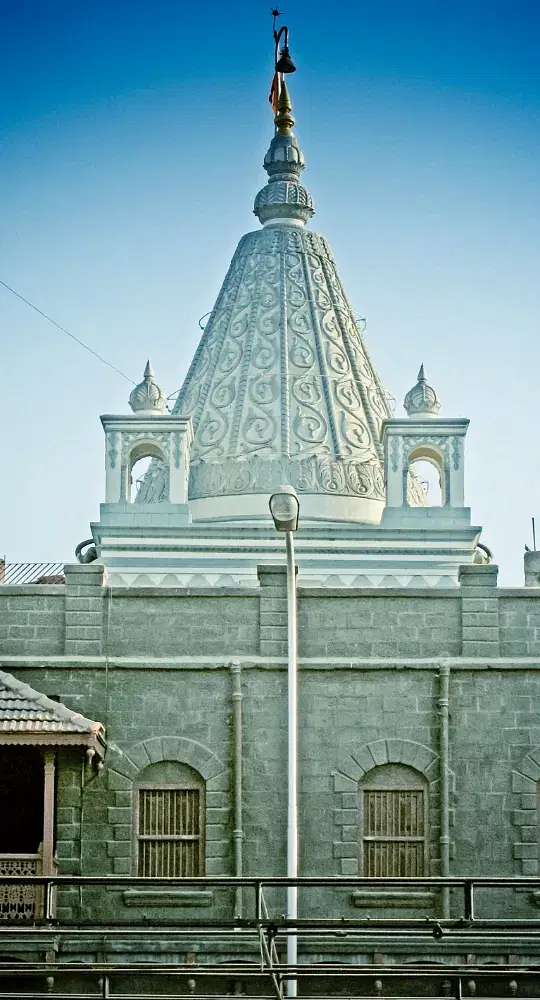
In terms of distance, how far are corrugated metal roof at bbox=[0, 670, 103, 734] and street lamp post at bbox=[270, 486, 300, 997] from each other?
263 cm

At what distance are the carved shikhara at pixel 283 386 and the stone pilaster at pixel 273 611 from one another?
958 centimetres

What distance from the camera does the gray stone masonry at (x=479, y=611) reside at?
26.7 metres

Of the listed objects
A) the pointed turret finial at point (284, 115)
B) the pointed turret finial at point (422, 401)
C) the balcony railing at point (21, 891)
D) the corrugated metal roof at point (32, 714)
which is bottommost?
the balcony railing at point (21, 891)

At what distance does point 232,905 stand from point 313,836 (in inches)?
57.5

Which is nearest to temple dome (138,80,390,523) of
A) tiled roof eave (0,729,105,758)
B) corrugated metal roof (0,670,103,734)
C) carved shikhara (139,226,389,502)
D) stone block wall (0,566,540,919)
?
carved shikhara (139,226,389,502)

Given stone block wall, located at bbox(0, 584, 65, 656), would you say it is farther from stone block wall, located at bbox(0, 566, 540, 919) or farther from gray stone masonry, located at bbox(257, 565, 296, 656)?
gray stone masonry, located at bbox(257, 565, 296, 656)

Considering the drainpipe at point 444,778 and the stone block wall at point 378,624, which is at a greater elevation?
the stone block wall at point 378,624

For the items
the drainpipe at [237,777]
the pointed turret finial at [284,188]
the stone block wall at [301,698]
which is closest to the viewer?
the drainpipe at [237,777]

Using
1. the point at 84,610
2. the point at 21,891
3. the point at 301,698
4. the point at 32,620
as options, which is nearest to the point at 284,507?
the point at 301,698

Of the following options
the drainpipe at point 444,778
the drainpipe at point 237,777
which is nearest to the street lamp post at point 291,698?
the drainpipe at point 237,777

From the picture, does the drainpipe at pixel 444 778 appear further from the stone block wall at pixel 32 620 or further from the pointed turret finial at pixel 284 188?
the pointed turret finial at pixel 284 188

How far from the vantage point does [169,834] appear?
2614 centimetres

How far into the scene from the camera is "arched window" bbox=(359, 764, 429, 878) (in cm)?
2617

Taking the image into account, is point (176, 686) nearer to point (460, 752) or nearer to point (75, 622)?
point (75, 622)
